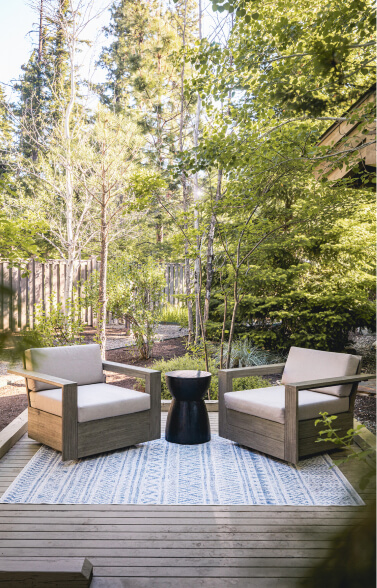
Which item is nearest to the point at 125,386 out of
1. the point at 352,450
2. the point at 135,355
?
the point at 135,355

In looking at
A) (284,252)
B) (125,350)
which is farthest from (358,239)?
(125,350)

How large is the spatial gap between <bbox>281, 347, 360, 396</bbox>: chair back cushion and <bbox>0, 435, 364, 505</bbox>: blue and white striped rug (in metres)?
0.55

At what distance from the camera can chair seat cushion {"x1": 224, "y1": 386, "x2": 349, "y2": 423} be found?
10.5 feet

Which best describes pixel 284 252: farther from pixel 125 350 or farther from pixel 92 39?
pixel 92 39

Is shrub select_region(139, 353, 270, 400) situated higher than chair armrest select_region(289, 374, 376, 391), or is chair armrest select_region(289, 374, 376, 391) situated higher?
chair armrest select_region(289, 374, 376, 391)

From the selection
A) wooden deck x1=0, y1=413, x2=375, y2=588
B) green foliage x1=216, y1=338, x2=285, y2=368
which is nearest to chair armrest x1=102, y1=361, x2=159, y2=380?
wooden deck x1=0, y1=413, x2=375, y2=588

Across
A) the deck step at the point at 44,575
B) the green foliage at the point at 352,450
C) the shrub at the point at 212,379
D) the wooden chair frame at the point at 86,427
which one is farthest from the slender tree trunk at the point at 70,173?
the deck step at the point at 44,575

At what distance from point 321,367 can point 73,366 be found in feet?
6.44

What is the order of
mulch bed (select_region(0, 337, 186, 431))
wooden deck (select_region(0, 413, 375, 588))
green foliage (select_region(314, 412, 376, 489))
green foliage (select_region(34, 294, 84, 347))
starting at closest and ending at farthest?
1. green foliage (select_region(314, 412, 376, 489))
2. wooden deck (select_region(0, 413, 375, 588))
3. mulch bed (select_region(0, 337, 186, 431))
4. green foliage (select_region(34, 294, 84, 347))

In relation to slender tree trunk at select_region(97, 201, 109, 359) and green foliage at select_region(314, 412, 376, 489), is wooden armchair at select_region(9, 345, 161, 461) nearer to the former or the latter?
green foliage at select_region(314, 412, 376, 489)

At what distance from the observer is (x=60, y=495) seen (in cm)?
271

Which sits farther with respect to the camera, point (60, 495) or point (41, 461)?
point (41, 461)

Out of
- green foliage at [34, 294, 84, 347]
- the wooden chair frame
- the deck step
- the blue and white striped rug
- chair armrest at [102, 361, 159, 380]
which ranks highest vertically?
green foliage at [34, 294, 84, 347]

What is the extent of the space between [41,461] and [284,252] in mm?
4384
